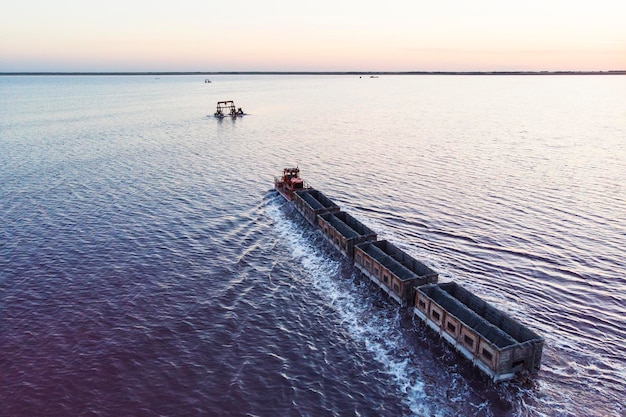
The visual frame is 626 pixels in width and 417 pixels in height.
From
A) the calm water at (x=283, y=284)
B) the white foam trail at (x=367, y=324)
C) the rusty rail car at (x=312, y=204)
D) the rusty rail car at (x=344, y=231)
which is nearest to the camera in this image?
the calm water at (x=283, y=284)

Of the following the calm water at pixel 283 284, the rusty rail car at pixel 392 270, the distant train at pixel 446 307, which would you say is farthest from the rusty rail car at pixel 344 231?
the calm water at pixel 283 284

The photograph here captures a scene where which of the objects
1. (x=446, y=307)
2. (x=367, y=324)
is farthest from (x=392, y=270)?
(x=367, y=324)

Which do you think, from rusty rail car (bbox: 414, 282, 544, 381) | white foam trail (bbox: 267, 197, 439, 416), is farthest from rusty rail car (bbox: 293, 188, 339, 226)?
rusty rail car (bbox: 414, 282, 544, 381)

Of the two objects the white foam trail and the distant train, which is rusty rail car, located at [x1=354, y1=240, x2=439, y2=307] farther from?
the white foam trail

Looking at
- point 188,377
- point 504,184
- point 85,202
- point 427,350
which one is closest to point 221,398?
point 188,377

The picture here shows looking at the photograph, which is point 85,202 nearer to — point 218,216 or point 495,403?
point 218,216

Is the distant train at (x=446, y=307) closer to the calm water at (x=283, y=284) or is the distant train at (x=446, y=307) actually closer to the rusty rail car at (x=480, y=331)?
the rusty rail car at (x=480, y=331)
